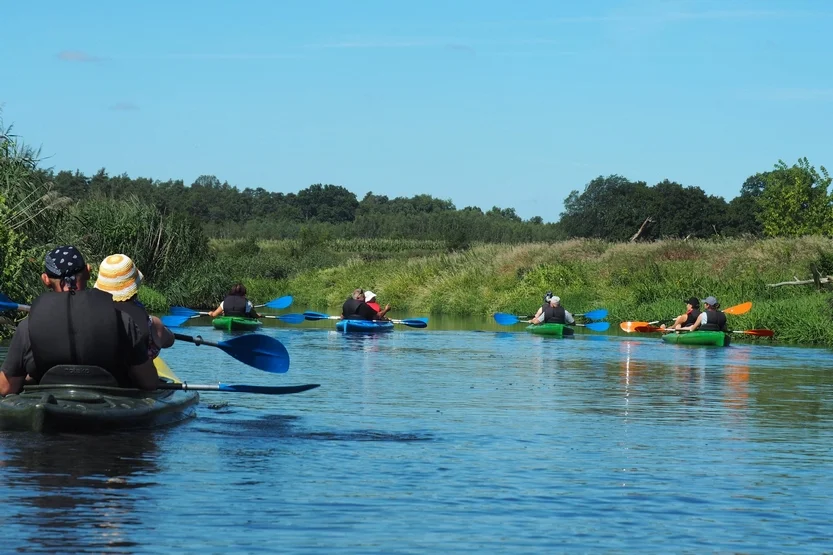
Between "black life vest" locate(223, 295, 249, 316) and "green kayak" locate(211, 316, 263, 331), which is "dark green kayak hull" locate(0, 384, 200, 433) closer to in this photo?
"green kayak" locate(211, 316, 263, 331)

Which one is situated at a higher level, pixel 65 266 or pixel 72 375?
pixel 65 266

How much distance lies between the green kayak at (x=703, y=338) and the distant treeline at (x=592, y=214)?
22167 millimetres

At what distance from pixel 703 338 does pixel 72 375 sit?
663 inches

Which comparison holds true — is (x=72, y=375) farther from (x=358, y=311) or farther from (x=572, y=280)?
(x=572, y=280)

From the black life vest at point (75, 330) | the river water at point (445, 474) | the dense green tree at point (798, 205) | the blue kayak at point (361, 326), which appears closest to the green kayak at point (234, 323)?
the blue kayak at point (361, 326)

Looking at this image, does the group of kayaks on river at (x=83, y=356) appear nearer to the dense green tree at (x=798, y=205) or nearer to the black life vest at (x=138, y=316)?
the black life vest at (x=138, y=316)

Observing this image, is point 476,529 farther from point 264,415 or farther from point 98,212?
point 98,212

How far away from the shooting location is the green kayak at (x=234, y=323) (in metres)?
25.5

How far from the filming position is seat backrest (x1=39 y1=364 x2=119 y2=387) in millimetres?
9359

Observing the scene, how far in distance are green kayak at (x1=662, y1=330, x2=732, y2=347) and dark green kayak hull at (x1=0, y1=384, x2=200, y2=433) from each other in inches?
626

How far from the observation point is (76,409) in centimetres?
922

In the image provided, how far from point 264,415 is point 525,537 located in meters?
5.52

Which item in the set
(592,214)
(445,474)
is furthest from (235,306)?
(592,214)

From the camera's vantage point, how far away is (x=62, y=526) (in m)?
6.64
